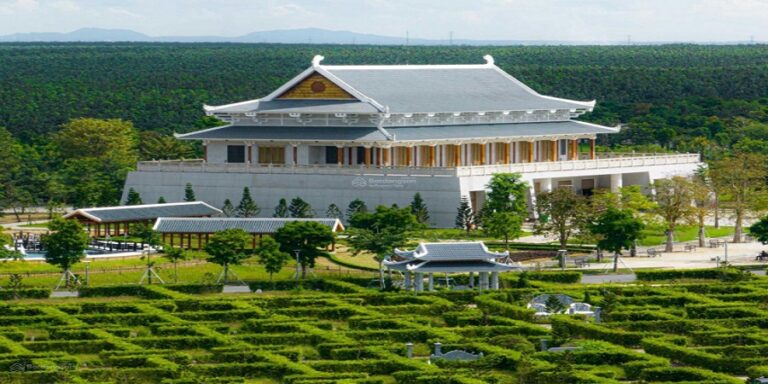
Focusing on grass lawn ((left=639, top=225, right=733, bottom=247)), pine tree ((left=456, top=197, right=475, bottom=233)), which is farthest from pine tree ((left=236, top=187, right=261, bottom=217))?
grass lawn ((left=639, top=225, right=733, bottom=247))

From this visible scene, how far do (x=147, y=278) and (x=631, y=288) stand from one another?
18.5m

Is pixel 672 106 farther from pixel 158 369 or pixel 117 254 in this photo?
pixel 158 369

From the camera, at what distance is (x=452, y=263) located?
7756 cm

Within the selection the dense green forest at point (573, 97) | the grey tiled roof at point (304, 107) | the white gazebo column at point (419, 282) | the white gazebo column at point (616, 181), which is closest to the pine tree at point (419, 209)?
the grey tiled roof at point (304, 107)

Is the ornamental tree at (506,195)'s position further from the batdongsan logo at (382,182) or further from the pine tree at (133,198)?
the pine tree at (133,198)

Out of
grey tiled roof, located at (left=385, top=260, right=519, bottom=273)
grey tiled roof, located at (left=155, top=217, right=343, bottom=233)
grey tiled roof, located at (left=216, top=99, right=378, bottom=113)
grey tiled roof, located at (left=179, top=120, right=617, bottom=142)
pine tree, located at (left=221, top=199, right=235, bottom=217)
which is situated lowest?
pine tree, located at (left=221, top=199, right=235, bottom=217)

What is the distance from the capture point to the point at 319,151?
351 ft

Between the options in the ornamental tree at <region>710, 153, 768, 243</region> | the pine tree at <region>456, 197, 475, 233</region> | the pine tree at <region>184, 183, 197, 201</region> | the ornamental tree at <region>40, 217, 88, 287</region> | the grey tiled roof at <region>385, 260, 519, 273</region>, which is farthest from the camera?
the pine tree at <region>184, 183, 197, 201</region>

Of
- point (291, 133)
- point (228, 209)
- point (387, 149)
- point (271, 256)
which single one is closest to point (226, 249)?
point (271, 256)

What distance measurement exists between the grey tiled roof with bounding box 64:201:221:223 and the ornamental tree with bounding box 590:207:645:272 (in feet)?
70.5

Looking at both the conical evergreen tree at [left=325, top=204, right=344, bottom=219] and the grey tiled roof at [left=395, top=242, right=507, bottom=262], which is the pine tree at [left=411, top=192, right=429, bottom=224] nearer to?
the conical evergreen tree at [left=325, top=204, right=344, bottom=219]

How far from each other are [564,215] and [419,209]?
1011 cm

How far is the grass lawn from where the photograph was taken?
311ft

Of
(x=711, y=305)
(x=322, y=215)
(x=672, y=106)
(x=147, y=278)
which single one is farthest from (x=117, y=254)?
(x=672, y=106)
